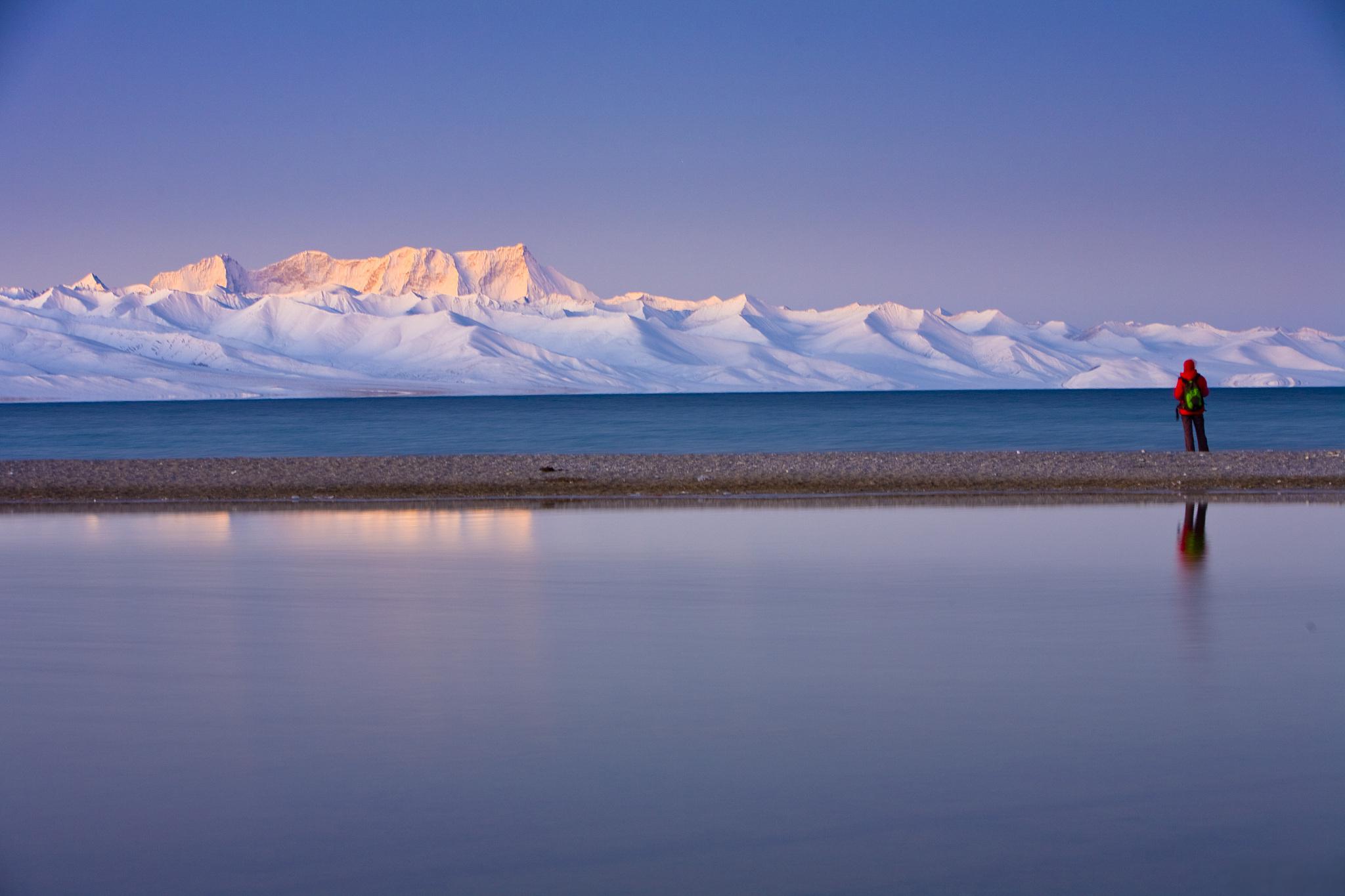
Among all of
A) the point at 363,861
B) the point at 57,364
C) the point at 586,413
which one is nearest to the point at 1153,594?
the point at 363,861

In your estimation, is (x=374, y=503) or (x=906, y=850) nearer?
(x=906, y=850)

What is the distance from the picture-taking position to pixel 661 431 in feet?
151

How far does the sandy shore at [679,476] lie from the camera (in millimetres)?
17484

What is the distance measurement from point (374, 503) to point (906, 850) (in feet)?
43.7

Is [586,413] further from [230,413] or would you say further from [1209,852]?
[1209,852]

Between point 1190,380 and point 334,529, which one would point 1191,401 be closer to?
point 1190,380

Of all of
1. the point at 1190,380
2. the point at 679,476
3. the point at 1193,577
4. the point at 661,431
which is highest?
the point at 1190,380

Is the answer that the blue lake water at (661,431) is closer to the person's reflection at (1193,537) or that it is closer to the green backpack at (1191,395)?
the green backpack at (1191,395)

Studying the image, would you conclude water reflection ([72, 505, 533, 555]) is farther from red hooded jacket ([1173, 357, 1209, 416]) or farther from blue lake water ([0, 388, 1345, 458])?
blue lake water ([0, 388, 1345, 458])

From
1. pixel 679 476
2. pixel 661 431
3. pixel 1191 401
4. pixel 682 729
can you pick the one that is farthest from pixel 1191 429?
pixel 661 431

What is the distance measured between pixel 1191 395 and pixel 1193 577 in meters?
12.0

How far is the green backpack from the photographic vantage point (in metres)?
20.5

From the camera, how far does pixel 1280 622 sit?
7.50 meters

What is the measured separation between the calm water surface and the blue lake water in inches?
936
